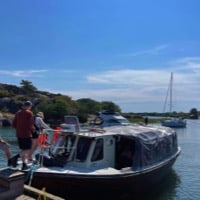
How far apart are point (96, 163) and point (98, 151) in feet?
1.73

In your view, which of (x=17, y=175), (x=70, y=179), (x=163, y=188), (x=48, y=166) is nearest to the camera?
(x=17, y=175)

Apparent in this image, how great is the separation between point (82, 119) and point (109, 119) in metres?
46.8

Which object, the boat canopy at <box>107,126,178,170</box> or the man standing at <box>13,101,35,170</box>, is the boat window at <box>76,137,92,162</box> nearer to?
the boat canopy at <box>107,126,178,170</box>

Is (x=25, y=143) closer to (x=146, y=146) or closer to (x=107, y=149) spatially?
(x=107, y=149)

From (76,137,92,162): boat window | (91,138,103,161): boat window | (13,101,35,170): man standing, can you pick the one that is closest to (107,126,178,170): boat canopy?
(91,138,103,161): boat window

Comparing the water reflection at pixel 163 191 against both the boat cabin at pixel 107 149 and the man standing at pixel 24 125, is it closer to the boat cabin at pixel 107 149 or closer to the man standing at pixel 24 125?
the boat cabin at pixel 107 149

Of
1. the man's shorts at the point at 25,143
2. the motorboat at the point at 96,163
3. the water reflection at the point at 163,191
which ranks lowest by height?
the water reflection at the point at 163,191

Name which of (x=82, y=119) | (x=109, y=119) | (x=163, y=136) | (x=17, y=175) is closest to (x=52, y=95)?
(x=82, y=119)

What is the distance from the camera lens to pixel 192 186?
69.5 feet

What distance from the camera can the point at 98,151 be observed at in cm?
1589

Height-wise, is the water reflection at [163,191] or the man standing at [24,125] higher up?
the man standing at [24,125]

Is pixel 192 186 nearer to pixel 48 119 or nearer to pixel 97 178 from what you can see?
pixel 97 178

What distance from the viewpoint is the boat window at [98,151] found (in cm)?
1561

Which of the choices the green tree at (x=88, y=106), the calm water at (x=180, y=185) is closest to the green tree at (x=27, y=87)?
the green tree at (x=88, y=106)
